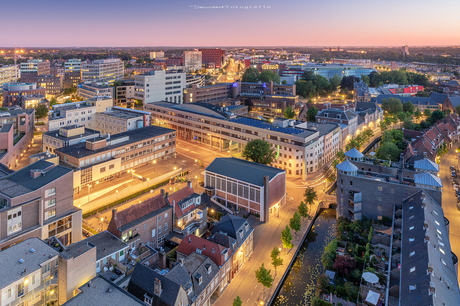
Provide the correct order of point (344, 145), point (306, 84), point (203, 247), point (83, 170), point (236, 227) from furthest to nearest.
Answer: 1. point (306, 84)
2. point (344, 145)
3. point (83, 170)
4. point (236, 227)
5. point (203, 247)

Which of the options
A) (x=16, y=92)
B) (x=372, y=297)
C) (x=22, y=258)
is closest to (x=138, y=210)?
(x=22, y=258)

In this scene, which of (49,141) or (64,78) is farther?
(64,78)

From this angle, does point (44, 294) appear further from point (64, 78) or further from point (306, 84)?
point (64, 78)

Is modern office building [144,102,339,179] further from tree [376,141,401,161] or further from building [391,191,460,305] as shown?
building [391,191,460,305]

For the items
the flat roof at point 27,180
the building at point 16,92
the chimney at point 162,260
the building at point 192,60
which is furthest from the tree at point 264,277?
the building at point 192,60

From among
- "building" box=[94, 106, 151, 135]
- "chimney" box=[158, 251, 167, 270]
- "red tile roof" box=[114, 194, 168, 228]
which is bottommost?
"chimney" box=[158, 251, 167, 270]

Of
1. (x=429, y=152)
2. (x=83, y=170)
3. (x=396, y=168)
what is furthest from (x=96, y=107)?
(x=429, y=152)

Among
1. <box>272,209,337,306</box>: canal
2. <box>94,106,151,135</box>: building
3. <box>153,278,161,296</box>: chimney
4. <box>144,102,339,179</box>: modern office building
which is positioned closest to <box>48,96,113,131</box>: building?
<box>94,106,151,135</box>: building

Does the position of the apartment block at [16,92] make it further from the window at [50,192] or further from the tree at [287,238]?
the tree at [287,238]

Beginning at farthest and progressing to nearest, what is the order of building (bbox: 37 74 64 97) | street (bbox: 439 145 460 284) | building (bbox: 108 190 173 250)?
1. building (bbox: 37 74 64 97)
2. street (bbox: 439 145 460 284)
3. building (bbox: 108 190 173 250)
